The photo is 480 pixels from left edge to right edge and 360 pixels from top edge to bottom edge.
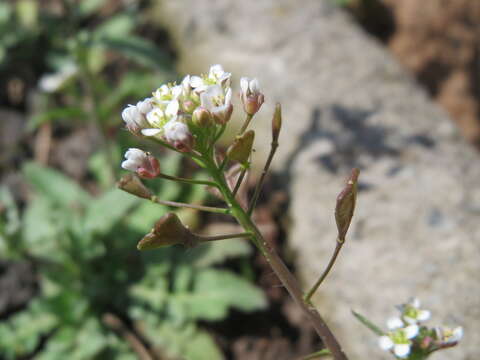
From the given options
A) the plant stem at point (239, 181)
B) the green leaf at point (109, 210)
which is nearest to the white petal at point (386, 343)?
the plant stem at point (239, 181)

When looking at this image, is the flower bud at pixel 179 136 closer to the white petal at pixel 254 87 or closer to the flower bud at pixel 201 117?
the flower bud at pixel 201 117

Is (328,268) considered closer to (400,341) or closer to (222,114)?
(400,341)

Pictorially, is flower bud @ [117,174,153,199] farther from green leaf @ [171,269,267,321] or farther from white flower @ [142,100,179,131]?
green leaf @ [171,269,267,321]

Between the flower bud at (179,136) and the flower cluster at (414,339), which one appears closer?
the flower bud at (179,136)

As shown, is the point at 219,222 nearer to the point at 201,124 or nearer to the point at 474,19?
the point at 201,124

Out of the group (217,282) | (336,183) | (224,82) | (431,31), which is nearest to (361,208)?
(336,183)

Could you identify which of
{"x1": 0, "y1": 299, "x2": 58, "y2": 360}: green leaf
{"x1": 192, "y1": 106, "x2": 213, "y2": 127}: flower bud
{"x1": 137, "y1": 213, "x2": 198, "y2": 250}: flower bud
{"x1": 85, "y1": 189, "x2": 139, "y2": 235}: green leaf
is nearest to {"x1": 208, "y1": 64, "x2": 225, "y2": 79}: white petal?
{"x1": 192, "y1": 106, "x2": 213, "y2": 127}: flower bud

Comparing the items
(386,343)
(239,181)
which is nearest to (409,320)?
(386,343)
